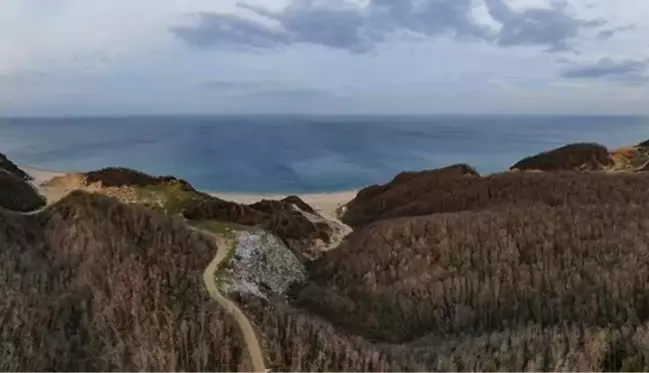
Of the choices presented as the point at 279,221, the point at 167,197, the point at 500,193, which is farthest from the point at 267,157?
the point at 279,221

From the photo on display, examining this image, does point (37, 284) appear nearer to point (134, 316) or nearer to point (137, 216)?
point (134, 316)

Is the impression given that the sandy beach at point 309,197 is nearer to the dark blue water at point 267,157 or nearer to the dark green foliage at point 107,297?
the dark blue water at point 267,157

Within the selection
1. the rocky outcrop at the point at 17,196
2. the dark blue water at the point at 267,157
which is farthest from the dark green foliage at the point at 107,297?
the dark blue water at the point at 267,157

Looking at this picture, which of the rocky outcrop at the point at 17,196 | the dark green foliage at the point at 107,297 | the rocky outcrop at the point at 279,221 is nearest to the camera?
the dark green foliage at the point at 107,297

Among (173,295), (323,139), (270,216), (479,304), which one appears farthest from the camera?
(323,139)

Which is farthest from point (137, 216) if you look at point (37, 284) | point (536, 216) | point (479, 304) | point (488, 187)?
point (488, 187)

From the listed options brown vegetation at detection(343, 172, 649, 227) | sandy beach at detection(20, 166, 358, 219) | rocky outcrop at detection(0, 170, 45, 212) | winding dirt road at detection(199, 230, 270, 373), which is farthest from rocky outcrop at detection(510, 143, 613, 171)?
rocky outcrop at detection(0, 170, 45, 212)
